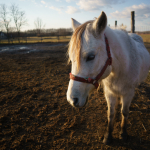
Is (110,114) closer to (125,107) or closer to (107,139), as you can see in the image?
(125,107)

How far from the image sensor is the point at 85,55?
1.28 metres

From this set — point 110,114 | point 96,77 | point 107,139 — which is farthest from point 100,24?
point 107,139

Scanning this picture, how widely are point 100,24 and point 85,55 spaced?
0.40 m

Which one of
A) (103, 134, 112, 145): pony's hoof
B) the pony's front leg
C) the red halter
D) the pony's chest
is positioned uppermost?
the red halter

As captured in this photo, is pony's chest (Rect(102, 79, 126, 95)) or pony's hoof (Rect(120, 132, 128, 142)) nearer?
pony's chest (Rect(102, 79, 126, 95))

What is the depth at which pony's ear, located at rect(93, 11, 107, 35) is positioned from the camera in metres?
1.25

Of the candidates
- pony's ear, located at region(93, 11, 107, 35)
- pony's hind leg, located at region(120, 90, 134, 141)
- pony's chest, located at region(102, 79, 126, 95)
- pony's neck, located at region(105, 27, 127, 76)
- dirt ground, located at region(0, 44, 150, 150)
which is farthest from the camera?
dirt ground, located at region(0, 44, 150, 150)

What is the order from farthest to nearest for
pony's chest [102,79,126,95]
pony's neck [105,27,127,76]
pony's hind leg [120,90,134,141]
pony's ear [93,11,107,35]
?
pony's hind leg [120,90,134,141], pony's chest [102,79,126,95], pony's neck [105,27,127,76], pony's ear [93,11,107,35]

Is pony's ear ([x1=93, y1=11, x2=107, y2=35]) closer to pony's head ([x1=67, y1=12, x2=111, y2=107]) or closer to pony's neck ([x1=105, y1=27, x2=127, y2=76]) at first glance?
pony's head ([x1=67, y1=12, x2=111, y2=107])

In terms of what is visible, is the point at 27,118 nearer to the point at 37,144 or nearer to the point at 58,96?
the point at 37,144

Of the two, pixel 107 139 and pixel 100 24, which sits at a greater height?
pixel 100 24

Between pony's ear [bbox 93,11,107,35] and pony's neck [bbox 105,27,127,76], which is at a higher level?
pony's ear [bbox 93,11,107,35]

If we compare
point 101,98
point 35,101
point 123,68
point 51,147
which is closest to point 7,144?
point 51,147

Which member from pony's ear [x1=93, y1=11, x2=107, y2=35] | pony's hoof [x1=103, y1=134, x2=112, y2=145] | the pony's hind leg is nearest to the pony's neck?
pony's ear [x1=93, y1=11, x2=107, y2=35]
